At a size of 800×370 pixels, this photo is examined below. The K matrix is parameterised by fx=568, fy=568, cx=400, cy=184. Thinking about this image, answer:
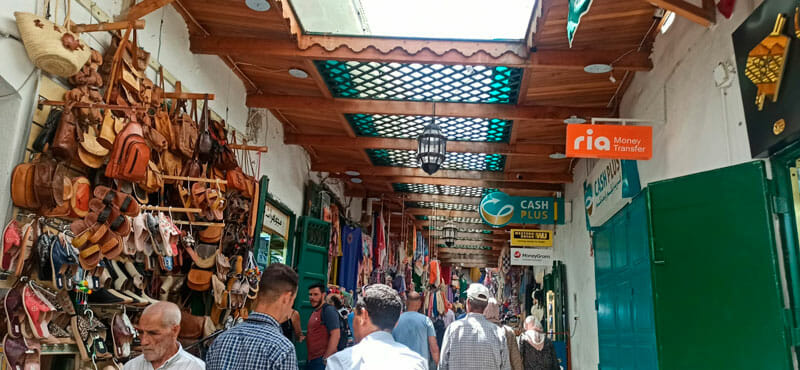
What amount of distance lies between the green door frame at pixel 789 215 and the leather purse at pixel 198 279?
13.2ft

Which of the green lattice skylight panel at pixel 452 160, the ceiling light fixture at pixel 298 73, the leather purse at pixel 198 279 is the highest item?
the green lattice skylight panel at pixel 452 160

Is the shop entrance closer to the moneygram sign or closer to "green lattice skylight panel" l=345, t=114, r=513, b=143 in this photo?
"green lattice skylight panel" l=345, t=114, r=513, b=143

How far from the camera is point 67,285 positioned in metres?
3.16

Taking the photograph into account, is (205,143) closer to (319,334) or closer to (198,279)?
(198,279)

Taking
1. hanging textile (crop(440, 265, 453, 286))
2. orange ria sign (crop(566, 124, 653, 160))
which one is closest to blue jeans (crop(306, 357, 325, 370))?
orange ria sign (crop(566, 124, 653, 160))

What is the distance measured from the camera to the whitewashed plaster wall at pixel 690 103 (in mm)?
3527

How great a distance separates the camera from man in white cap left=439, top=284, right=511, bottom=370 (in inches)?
160

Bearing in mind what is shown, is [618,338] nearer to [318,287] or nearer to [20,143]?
[318,287]

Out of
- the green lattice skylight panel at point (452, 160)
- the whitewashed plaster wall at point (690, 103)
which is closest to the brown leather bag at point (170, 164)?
the whitewashed plaster wall at point (690, 103)

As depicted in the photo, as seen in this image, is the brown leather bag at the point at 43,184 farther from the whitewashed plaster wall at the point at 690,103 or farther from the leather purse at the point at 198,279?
the whitewashed plaster wall at the point at 690,103

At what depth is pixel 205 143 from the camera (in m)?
4.63

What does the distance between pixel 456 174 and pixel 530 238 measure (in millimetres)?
1685

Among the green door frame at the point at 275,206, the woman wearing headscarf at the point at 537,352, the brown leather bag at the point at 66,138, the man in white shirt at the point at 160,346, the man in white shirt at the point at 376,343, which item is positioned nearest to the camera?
the man in white shirt at the point at 376,343

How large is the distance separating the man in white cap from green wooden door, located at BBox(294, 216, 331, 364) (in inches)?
151
